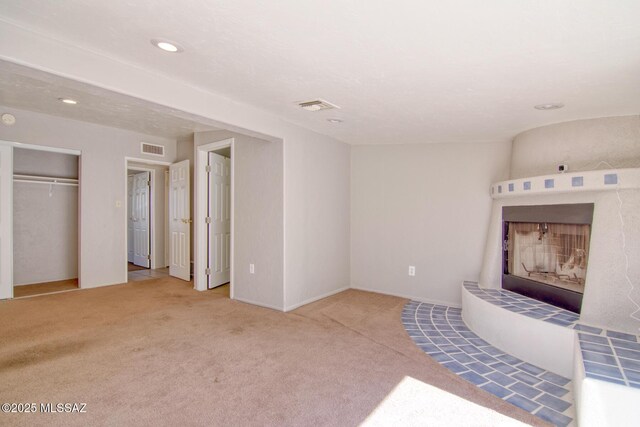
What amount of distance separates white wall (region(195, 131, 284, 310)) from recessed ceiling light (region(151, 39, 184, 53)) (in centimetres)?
180

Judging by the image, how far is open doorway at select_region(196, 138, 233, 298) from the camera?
4.70m

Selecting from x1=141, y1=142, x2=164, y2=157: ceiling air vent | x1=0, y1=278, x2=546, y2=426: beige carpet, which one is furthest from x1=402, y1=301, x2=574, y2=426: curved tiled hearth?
x1=141, y1=142, x2=164, y2=157: ceiling air vent

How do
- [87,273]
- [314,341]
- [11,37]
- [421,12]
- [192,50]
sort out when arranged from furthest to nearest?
1. [87,273]
2. [314,341]
3. [192,50]
4. [11,37]
5. [421,12]

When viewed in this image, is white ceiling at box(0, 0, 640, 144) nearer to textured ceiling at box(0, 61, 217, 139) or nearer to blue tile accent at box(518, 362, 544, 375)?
textured ceiling at box(0, 61, 217, 139)

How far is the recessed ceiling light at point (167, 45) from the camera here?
1919mm

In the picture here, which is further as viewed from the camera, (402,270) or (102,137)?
(102,137)

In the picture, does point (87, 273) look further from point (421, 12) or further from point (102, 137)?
point (421, 12)

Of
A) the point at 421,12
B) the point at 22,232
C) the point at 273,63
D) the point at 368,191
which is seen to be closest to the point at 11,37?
the point at 273,63

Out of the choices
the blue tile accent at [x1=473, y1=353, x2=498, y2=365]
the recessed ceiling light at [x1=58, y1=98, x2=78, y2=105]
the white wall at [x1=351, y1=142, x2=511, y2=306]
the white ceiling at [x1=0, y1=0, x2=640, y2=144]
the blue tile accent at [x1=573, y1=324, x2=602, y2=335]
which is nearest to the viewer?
the white ceiling at [x1=0, y1=0, x2=640, y2=144]

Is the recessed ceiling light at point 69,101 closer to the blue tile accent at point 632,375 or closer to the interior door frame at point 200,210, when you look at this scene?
the interior door frame at point 200,210

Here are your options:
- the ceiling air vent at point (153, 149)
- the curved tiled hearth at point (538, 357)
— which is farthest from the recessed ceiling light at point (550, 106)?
the ceiling air vent at point (153, 149)

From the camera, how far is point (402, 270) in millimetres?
4516

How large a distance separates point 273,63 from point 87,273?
4421mm

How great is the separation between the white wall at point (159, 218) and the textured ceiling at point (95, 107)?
52.2 inches
